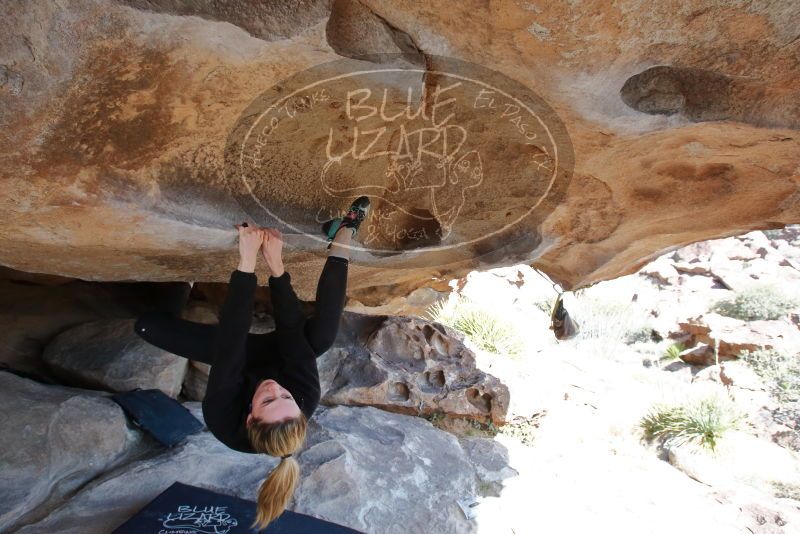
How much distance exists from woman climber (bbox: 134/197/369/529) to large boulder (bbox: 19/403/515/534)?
0.73m

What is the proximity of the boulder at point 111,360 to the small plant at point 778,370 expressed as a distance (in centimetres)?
778

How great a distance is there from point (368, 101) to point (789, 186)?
207cm

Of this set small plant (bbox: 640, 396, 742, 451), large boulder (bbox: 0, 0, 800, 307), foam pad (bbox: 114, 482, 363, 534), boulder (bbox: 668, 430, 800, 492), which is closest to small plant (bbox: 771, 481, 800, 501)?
boulder (bbox: 668, 430, 800, 492)

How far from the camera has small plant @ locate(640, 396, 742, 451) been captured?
20.5ft

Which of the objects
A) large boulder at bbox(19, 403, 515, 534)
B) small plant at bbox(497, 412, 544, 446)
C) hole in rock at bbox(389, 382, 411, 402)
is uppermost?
hole in rock at bbox(389, 382, 411, 402)

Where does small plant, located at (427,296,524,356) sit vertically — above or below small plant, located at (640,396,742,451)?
above

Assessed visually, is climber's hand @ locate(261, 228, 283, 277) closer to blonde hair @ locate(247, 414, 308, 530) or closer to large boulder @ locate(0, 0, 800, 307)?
large boulder @ locate(0, 0, 800, 307)

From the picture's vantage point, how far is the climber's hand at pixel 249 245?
190cm

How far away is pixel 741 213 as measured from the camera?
2973mm

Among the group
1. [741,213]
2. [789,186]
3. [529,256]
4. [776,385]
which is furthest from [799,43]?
[776,385]

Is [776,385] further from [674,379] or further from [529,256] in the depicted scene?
[529,256]

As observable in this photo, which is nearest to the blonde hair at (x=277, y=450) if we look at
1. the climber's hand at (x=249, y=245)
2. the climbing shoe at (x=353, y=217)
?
the climber's hand at (x=249, y=245)

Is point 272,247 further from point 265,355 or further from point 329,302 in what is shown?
point 265,355

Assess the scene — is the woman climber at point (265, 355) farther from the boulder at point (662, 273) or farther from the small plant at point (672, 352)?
the boulder at point (662, 273)
